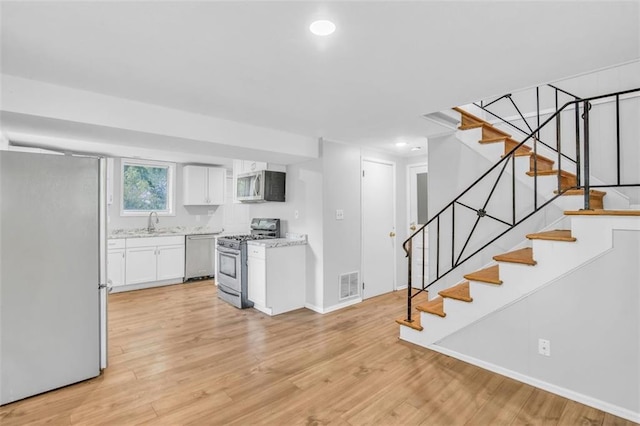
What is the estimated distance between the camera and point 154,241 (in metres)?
5.61

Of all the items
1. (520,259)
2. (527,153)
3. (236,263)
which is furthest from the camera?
(236,263)

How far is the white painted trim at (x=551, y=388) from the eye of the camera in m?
2.14

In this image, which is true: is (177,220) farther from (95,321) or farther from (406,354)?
(406,354)

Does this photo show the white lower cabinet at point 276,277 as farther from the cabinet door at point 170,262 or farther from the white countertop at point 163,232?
the white countertop at point 163,232

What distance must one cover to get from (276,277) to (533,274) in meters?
2.84

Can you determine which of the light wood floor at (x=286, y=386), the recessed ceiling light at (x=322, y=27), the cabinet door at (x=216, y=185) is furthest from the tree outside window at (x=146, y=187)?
the recessed ceiling light at (x=322, y=27)

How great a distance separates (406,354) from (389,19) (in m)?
2.80

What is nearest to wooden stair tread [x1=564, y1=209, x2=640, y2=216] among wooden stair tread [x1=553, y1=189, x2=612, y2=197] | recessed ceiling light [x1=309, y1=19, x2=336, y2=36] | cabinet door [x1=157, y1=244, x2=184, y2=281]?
wooden stair tread [x1=553, y1=189, x2=612, y2=197]

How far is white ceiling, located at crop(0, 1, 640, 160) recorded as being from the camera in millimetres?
1562

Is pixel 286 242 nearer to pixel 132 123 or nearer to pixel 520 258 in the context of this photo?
pixel 132 123

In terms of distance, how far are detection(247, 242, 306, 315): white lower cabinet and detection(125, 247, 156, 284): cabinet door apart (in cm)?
224

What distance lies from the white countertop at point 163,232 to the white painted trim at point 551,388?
4893mm

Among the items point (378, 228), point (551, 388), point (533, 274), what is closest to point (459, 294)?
point (533, 274)

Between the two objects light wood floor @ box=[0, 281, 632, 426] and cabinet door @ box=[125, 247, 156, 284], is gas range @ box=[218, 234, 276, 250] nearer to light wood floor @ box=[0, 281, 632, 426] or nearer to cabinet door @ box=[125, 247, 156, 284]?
light wood floor @ box=[0, 281, 632, 426]
